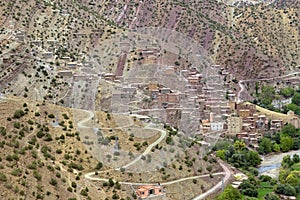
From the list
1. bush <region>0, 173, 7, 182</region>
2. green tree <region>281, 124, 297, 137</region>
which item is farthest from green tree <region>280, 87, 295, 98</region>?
bush <region>0, 173, 7, 182</region>

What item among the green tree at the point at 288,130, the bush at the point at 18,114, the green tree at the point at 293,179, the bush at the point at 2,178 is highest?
the bush at the point at 18,114

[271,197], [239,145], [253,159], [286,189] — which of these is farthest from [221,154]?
[271,197]

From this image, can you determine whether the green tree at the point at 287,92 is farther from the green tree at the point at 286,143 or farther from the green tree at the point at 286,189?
the green tree at the point at 286,189

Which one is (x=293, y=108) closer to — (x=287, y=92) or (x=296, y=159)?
(x=287, y=92)

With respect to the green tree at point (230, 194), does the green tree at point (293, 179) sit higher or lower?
lower

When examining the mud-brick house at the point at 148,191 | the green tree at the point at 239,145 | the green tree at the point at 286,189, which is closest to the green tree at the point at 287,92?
the green tree at the point at 239,145

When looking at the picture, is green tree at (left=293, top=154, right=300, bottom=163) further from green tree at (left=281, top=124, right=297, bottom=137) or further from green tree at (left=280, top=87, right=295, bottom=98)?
green tree at (left=280, top=87, right=295, bottom=98)

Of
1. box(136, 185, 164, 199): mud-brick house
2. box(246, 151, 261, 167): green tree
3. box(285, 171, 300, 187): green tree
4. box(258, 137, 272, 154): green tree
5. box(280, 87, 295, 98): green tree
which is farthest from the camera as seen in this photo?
box(280, 87, 295, 98): green tree

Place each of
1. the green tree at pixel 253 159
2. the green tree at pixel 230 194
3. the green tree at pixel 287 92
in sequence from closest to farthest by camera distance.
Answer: the green tree at pixel 230 194, the green tree at pixel 253 159, the green tree at pixel 287 92
